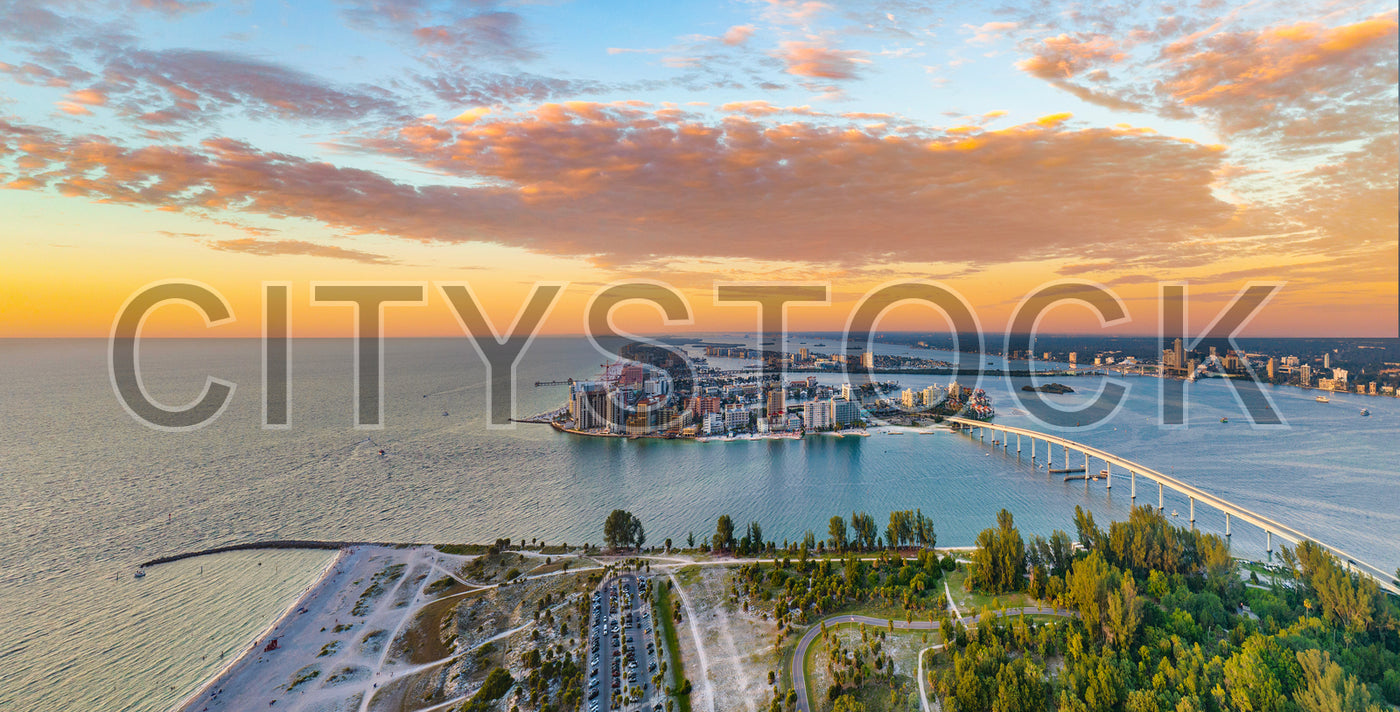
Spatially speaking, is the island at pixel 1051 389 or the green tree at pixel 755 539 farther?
the island at pixel 1051 389

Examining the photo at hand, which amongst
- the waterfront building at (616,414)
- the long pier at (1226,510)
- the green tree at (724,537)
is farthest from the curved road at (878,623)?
the waterfront building at (616,414)

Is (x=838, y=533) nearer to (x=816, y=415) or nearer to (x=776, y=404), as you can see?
(x=816, y=415)

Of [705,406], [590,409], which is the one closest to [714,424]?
[705,406]

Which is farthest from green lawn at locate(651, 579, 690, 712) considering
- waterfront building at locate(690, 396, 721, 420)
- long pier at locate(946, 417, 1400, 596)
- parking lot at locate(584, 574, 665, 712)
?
waterfront building at locate(690, 396, 721, 420)

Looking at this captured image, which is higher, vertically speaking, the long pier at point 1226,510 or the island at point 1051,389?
the island at point 1051,389

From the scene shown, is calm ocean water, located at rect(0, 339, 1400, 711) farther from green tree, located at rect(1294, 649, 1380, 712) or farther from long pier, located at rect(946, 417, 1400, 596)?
green tree, located at rect(1294, 649, 1380, 712)

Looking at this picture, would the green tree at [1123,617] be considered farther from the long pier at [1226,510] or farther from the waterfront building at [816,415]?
the waterfront building at [816,415]
